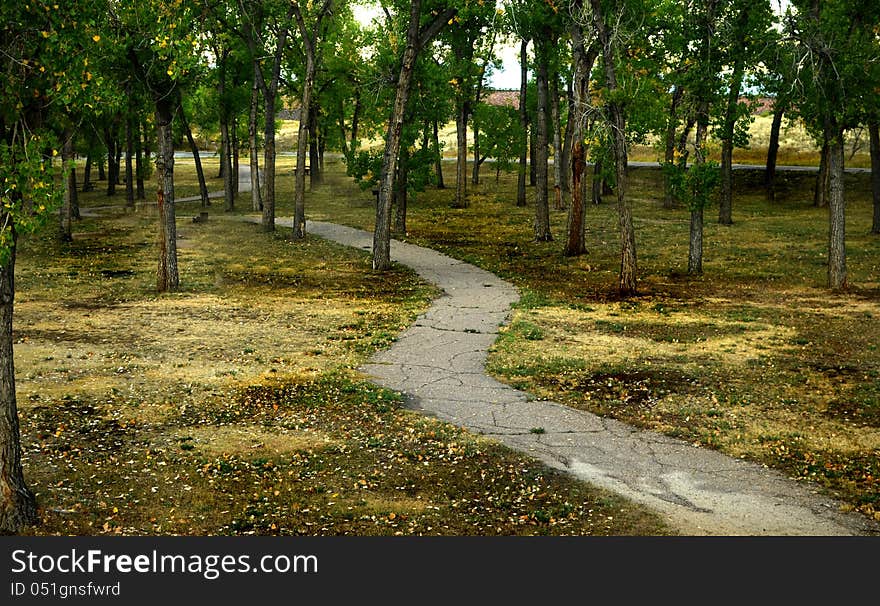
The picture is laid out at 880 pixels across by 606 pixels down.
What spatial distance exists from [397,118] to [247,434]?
1658 centimetres

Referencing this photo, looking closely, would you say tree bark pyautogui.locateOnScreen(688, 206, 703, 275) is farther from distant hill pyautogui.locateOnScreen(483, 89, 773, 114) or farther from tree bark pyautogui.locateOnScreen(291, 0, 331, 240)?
tree bark pyautogui.locateOnScreen(291, 0, 331, 240)

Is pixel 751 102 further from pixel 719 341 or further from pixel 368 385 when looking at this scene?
pixel 368 385

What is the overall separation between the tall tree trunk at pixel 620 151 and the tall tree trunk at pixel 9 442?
53.2ft

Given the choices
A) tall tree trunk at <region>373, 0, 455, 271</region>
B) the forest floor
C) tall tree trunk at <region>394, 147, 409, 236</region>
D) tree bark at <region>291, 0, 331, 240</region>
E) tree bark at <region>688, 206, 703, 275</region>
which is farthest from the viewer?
tall tree trunk at <region>394, 147, 409, 236</region>

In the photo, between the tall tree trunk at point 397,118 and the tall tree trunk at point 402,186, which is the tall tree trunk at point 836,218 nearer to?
the tall tree trunk at point 397,118

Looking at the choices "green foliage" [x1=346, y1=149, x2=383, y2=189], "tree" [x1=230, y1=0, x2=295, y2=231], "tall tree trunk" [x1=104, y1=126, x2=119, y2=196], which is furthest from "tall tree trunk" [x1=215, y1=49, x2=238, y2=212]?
"green foliage" [x1=346, y1=149, x2=383, y2=189]

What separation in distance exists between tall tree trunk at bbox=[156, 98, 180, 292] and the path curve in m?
7.85

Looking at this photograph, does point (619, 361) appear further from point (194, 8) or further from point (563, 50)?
point (563, 50)

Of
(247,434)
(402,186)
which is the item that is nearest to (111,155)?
(402,186)

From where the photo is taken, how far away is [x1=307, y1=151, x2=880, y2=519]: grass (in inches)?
505

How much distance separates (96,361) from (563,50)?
21424 millimetres

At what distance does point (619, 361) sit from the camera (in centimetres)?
1695

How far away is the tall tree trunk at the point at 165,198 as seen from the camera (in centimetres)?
2262

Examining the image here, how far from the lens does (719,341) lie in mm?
18453
